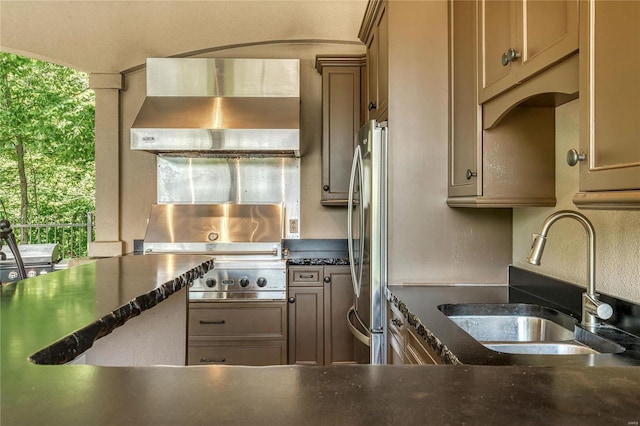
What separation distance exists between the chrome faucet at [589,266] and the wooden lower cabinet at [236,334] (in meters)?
2.08

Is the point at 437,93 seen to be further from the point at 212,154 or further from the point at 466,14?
the point at 212,154

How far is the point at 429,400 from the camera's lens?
50 centimetres

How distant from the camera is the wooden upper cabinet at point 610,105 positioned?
882 mm

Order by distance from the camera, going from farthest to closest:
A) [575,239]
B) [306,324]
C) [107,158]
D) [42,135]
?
[42,135], [107,158], [306,324], [575,239]

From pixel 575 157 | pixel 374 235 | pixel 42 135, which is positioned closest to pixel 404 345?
pixel 374 235

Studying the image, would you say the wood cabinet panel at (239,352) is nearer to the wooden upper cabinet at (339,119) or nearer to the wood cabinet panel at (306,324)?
the wood cabinet panel at (306,324)

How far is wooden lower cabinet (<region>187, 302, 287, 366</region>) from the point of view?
3010mm

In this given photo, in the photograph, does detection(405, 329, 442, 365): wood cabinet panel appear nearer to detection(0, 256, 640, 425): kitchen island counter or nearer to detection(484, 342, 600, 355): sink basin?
detection(484, 342, 600, 355): sink basin

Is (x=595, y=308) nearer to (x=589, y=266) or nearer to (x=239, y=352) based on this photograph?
(x=589, y=266)

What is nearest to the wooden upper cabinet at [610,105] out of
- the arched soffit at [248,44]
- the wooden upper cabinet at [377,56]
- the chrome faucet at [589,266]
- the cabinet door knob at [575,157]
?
the cabinet door knob at [575,157]

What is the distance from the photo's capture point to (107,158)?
3.69 meters

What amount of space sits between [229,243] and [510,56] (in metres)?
2.49

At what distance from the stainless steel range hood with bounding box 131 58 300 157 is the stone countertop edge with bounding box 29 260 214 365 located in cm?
206

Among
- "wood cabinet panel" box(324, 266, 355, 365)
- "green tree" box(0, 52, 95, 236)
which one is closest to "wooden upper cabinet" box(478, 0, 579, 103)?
"wood cabinet panel" box(324, 266, 355, 365)
